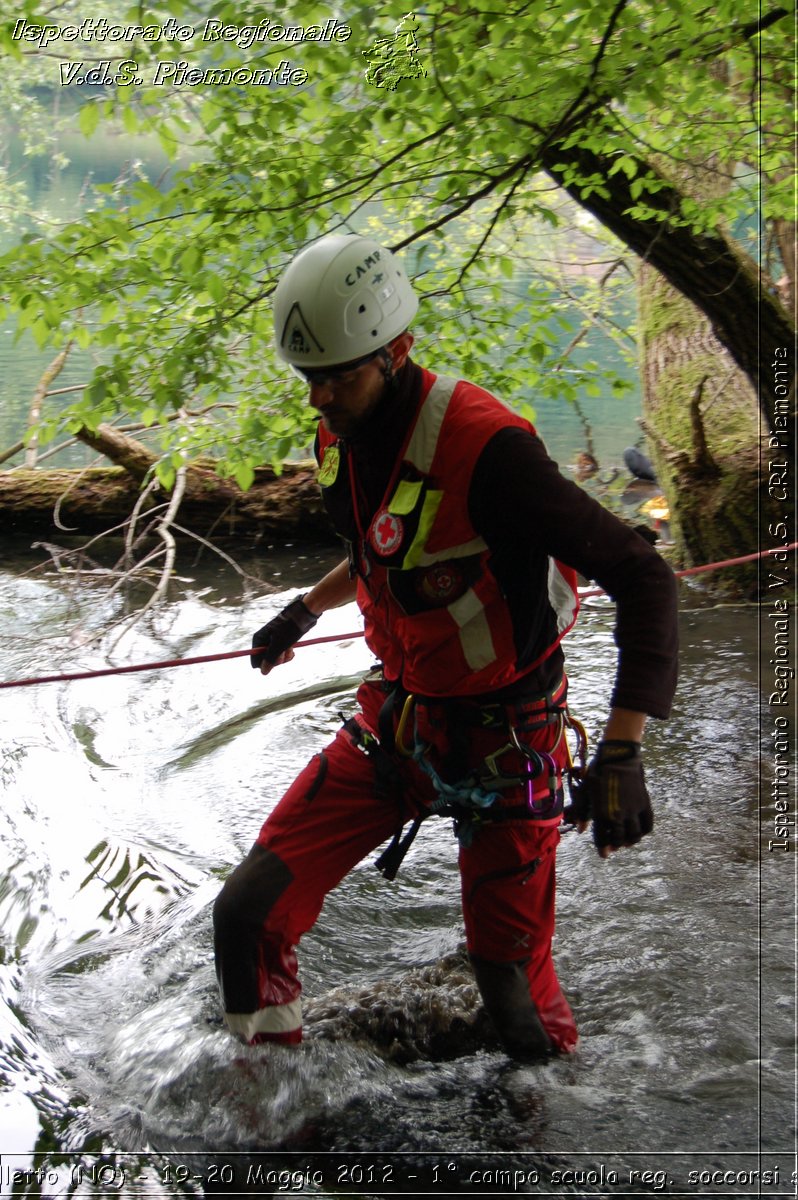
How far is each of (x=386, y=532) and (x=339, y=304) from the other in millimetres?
561

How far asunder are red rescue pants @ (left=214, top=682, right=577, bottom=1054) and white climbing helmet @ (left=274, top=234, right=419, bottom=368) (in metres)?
1.02

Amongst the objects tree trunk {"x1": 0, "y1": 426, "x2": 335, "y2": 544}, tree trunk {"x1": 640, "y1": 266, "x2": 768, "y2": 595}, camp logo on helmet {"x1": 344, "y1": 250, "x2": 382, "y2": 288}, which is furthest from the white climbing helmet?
tree trunk {"x1": 0, "y1": 426, "x2": 335, "y2": 544}

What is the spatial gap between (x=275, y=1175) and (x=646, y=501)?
8666 mm

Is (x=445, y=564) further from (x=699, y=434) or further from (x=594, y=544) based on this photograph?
(x=699, y=434)

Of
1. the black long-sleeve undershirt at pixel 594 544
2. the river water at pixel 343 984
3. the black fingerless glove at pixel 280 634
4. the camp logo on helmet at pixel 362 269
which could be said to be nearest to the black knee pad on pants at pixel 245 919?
the river water at pixel 343 984

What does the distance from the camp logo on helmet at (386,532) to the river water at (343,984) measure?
1388 mm

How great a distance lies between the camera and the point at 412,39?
3932mm

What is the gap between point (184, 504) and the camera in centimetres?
858

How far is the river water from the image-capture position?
2.60 metres

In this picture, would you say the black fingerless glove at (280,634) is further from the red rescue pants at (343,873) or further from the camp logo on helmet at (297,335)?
the camp logo on helmet at (297,335)

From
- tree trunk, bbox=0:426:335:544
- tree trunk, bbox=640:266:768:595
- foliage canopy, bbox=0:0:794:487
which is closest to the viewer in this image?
foliage canopy, bbox=0:0:794:487

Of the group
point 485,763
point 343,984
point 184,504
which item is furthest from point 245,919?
point 184,504

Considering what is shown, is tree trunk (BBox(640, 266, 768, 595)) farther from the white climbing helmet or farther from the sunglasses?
the sunglasses

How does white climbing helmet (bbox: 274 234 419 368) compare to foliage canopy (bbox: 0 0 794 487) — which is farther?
foliage canopy (bbox: 0 0 794 487)
